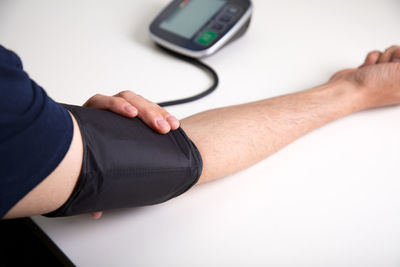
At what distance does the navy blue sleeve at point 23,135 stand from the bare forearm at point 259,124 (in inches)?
10.7

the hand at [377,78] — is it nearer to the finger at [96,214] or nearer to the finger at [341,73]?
the finger at [341,73]

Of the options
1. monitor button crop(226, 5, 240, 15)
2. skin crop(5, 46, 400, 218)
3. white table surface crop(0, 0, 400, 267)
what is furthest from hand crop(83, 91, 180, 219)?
monitor button crop(226, 5, 240, 15)

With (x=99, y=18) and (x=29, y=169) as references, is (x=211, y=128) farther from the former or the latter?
(x=99, y=18)

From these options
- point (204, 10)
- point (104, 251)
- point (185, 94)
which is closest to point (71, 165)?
point (104, 251)

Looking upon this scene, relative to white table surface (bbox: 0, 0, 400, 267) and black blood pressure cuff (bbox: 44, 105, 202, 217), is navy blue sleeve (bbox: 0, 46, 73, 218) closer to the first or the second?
black blood pressure cuff (bbox: 44, 105, 202, 217)

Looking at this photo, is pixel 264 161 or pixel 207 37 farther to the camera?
pixel 207 37

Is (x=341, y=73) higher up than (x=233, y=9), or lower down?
lower down

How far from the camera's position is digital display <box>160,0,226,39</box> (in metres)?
1.01

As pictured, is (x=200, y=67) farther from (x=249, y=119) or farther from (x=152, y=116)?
(x=152, y=116)

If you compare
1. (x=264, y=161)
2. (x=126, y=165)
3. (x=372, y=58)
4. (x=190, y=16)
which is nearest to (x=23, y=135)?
(x=126, y=165)

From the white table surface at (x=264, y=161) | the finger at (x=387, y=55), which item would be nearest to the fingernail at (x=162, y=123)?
the white table surface at (x=264, y=161)

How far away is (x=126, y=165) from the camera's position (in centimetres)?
58

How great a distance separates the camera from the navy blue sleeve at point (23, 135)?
0.46 m

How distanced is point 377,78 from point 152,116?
53 centimetres
